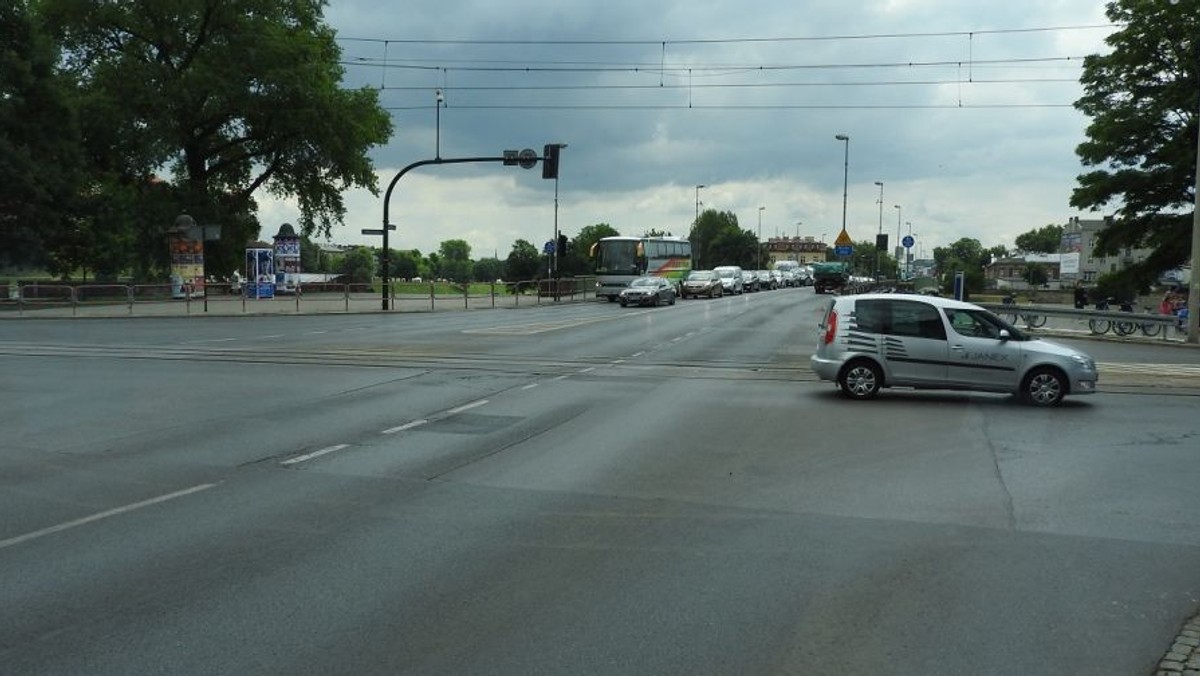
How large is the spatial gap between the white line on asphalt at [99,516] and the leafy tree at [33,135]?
41.7m

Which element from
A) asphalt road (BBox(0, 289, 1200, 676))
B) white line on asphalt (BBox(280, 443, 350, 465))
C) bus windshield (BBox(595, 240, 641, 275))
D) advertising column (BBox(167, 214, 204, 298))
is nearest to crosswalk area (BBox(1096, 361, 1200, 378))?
asphalt road (BBox(0, 289, 1200, 676))

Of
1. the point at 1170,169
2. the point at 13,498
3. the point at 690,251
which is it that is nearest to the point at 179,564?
the point at 13,498

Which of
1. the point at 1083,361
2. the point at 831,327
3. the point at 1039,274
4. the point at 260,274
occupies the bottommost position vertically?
the point at 1083,361

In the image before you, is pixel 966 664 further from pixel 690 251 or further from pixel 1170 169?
pixel 690 251

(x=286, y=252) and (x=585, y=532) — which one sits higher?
(x=286, y=252)

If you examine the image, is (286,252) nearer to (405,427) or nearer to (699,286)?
(699,286)

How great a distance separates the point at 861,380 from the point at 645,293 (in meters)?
33.7

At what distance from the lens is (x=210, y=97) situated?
4919 cm

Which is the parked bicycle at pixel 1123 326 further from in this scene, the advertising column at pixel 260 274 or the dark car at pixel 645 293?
the advertising column at pixel 260 274

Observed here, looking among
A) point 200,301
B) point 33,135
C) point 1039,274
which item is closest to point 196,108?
point 33,135

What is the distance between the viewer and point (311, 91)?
161 feet

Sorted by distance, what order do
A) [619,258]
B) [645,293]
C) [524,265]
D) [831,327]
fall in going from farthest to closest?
1. [524,265]
2. [619,258]
3. [645,293]
4. [831,327]

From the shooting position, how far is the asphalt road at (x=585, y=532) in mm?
4641

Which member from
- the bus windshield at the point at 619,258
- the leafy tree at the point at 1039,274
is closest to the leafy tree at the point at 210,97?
the bus windshield at the point at 619,258
